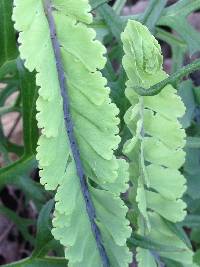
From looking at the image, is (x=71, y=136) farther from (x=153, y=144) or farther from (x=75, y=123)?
(x=153, y=144)

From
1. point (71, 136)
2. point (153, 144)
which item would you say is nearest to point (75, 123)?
point (71, 136)

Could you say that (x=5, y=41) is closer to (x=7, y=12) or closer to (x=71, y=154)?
(x=7, y=12)
